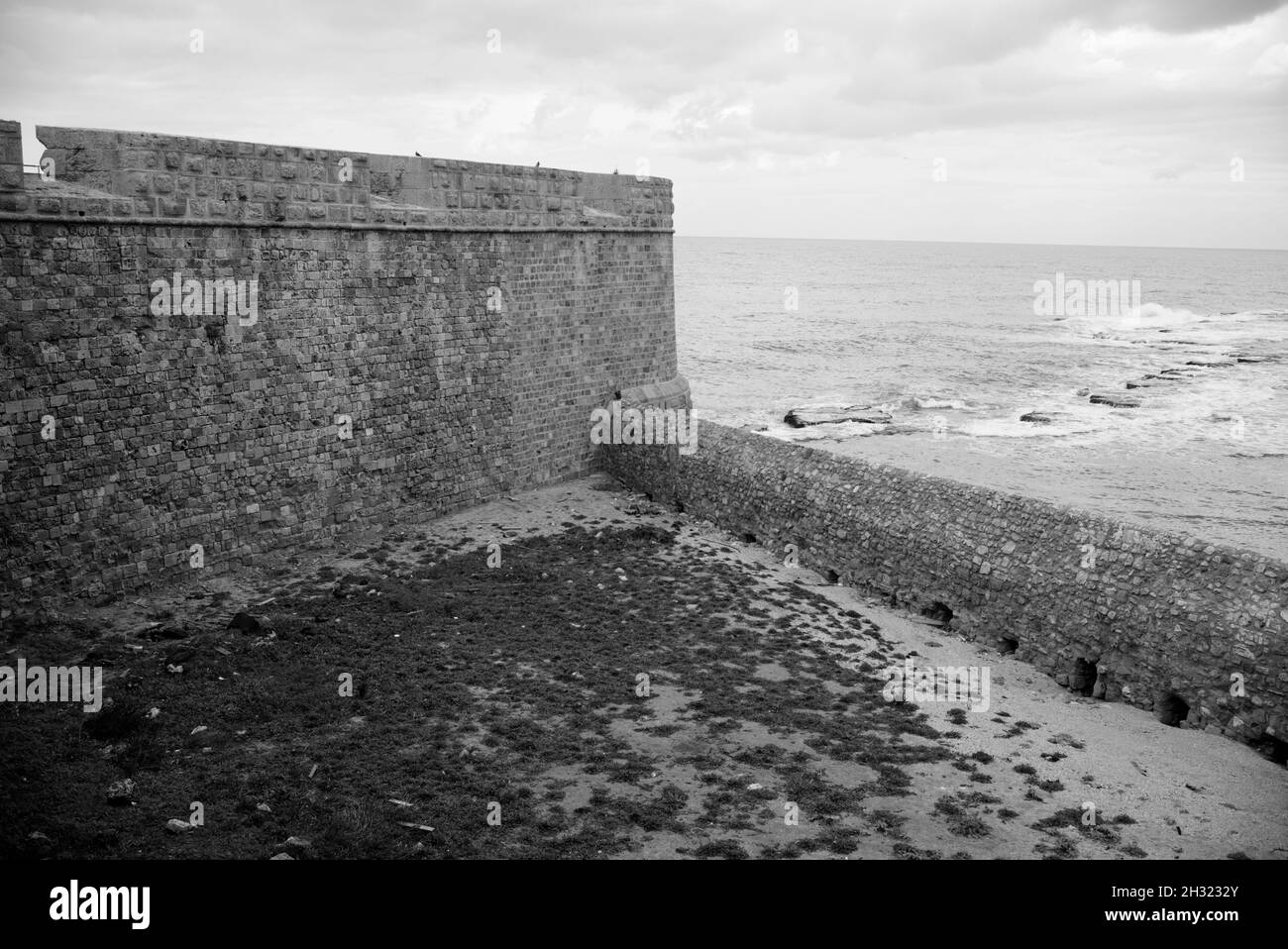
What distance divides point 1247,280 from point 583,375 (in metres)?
151

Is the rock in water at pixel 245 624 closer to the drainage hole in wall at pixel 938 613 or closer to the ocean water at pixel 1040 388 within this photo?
the drainage hole in wall at pixel 938 613

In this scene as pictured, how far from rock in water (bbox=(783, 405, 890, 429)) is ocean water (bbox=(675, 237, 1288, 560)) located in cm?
64

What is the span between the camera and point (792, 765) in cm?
1037

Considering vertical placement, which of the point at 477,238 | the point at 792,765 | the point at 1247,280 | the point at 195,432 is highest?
the point at 1247,280

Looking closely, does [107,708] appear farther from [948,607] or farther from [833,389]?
[833,389]

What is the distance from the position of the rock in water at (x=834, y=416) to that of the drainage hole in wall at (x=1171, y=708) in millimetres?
25568

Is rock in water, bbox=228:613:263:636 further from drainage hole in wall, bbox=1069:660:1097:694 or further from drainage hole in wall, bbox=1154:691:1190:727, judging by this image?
drainage hole in wall, bbox=1154:691:1190:727

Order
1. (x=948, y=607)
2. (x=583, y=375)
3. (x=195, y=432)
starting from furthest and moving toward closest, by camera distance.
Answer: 1. (x=583, y=375)
2. (x=948, y=607)
3. (x=195, y=432)

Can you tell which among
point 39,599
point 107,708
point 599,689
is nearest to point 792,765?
point 599,689

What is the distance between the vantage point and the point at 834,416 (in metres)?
40.2

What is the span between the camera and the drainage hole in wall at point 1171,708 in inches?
480

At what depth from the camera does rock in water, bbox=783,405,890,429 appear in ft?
127

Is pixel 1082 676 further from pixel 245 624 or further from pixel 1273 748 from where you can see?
pixel 245 624

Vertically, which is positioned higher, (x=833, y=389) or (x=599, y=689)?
(x=833, y=389)
